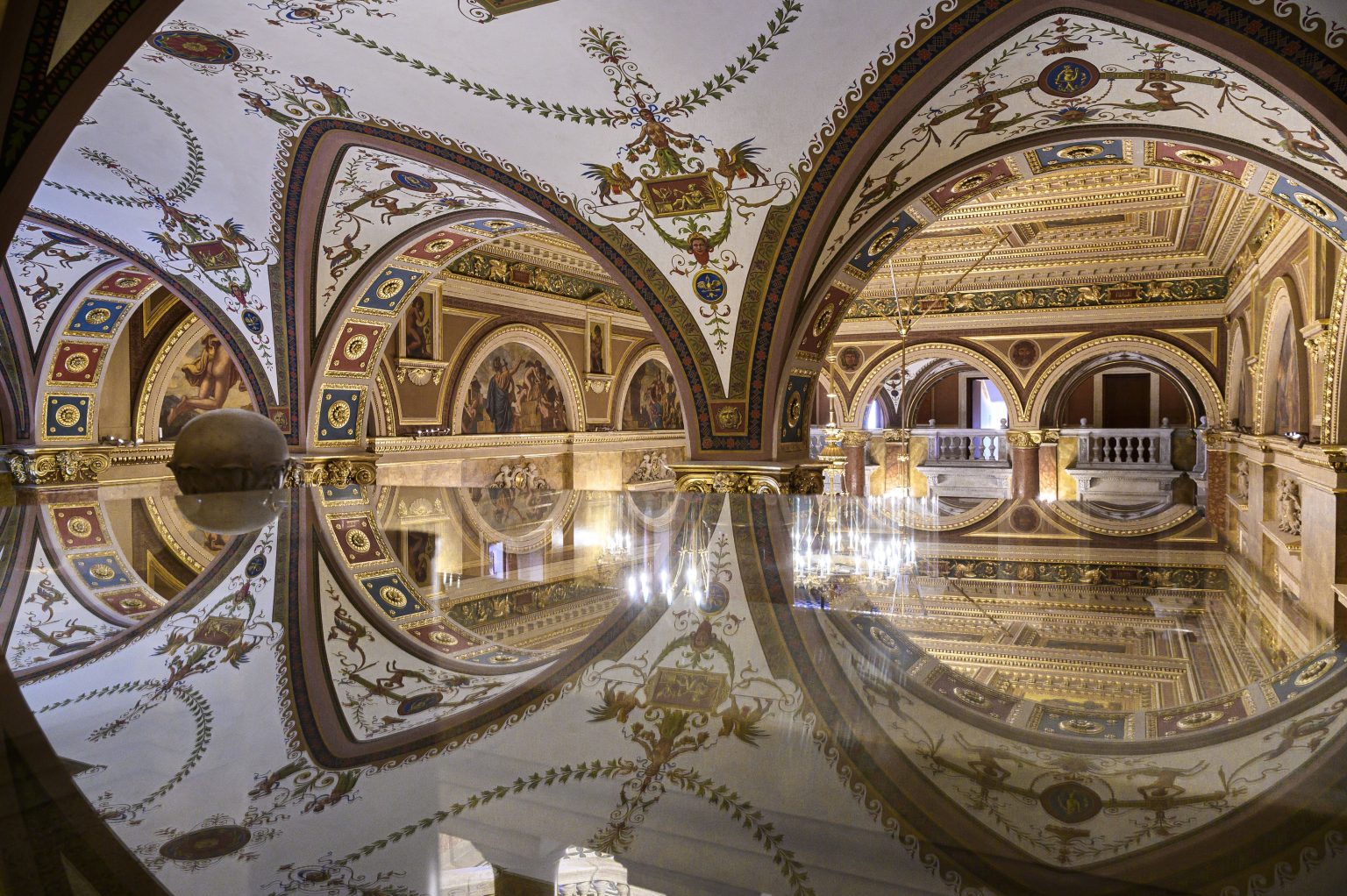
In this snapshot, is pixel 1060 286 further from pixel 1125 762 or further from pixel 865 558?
pixel 1125 762

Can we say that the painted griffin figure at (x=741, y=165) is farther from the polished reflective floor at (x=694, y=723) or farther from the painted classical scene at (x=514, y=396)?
→ the painted classical scene at (x=514, y=396)

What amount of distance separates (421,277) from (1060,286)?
32.0 feet

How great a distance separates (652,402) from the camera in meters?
15.1

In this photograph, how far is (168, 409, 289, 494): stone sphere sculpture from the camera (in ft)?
16.0

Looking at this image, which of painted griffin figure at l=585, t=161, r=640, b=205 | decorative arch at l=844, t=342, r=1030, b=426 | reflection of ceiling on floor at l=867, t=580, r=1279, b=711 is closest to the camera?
reflection of ceiling on floor at l=867, t=580, r=1279, b=711

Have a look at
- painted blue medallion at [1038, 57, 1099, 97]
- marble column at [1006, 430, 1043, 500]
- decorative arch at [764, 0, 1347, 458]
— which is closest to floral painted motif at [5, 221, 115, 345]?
decorative arch at [764, 0, 1347, 458]

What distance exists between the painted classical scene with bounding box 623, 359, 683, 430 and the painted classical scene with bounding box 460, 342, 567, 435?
173 cm

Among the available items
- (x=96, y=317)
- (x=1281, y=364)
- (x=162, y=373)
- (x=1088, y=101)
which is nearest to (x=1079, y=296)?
(x=1281, y=364)

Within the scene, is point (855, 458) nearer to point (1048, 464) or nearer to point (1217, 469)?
point (1048, 464)

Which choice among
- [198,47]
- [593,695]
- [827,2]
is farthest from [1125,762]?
[198,47]

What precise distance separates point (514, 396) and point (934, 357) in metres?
7.13

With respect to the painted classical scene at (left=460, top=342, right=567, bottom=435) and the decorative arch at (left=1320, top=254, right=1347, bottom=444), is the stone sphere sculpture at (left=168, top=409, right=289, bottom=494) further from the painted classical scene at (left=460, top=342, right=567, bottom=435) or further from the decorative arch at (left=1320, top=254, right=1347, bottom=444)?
the decorative arch at (left=1320, top=254, right=1347, bottom=444)

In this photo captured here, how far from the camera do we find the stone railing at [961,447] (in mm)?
18797

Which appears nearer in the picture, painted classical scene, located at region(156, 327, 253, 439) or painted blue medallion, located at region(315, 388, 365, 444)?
painted blue medallion, located at region(315, 388, 365, 444)
